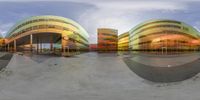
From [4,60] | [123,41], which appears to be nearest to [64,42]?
[123,41]

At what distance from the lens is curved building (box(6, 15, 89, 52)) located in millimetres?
16531

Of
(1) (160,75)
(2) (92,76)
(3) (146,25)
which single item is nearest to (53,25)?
(2) (92,76)

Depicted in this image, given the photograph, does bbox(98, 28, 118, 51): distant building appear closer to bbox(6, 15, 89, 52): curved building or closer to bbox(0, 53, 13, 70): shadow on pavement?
bbox(6, 15, 89, 52): curved building

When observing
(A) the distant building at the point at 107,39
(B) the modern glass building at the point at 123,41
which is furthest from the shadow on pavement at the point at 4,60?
(B) the modern glass building at the point at 123,41

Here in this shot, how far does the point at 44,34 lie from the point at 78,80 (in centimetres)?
289

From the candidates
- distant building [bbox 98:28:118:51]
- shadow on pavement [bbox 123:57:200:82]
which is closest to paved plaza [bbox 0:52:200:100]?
shadow on pavement [bbox 123:57:200:82]

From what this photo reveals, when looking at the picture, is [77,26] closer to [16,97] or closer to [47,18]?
[47,18]

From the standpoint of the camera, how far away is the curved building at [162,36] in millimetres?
15391

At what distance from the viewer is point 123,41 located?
1525cm

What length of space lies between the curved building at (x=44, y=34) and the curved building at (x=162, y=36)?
2.52m

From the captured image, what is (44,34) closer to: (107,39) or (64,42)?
(64,42)

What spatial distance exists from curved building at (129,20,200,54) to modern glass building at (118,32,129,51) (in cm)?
18

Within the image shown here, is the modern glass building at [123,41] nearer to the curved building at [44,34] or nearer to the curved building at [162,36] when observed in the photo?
the curved building at [162,36]

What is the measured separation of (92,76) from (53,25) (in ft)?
10.7
